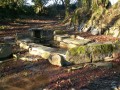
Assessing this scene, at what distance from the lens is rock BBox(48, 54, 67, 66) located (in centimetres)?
1358

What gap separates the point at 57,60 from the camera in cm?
1373

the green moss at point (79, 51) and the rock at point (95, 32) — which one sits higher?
the rock at point (95, 32)

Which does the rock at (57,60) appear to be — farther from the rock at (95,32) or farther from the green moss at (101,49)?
the rock at (95,32)

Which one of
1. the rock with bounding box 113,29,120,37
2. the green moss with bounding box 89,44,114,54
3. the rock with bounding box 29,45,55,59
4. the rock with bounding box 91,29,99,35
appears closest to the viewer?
the green moss with bounding box 89,44,114,54

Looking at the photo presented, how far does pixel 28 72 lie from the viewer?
42.5 feet

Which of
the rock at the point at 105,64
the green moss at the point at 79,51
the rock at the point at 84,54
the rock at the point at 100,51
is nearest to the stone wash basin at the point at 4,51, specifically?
the rock at the point at 84,54

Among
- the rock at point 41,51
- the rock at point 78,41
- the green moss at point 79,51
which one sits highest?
the green moss at point 79,51

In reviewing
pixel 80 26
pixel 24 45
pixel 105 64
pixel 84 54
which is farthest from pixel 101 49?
pixel 80 26

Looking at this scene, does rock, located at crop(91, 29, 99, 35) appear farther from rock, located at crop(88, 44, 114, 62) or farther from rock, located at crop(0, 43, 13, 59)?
rock, located at crop(0, 43, 13, 59)

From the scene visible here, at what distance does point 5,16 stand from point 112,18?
2147 centimetres

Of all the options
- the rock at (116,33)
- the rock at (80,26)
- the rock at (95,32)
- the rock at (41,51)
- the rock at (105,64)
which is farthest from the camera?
the rock at (80,26)

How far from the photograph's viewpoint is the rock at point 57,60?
13.6m

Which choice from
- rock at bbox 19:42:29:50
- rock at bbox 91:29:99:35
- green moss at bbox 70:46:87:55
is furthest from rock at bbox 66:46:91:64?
rock at bbox 91:29:99:35

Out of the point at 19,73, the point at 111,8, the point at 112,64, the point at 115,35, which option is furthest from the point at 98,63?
the point at 111,8
